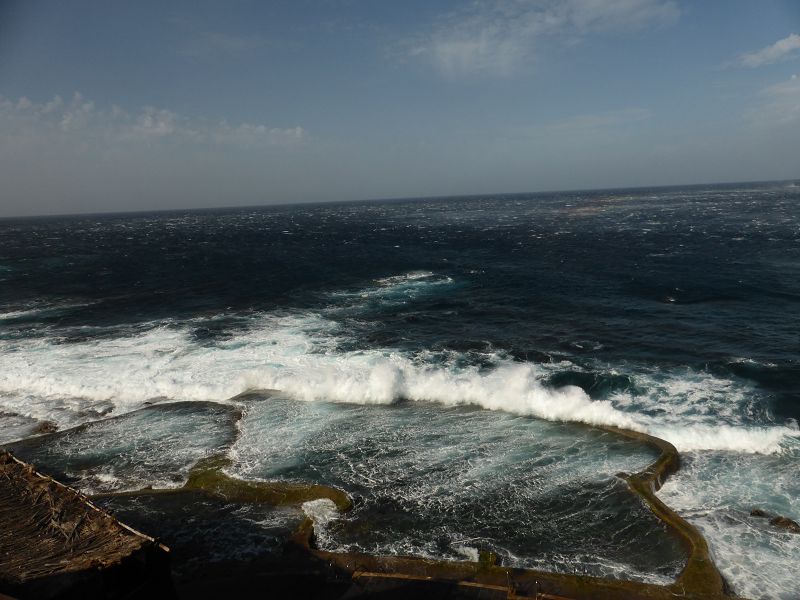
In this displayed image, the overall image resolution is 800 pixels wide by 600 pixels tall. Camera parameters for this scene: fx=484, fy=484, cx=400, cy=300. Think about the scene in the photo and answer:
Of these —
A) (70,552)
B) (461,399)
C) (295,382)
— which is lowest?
(461,399)

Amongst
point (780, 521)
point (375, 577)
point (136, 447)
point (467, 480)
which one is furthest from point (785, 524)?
point (136, 447)

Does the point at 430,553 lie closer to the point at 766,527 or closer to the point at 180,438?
the point at 766,527

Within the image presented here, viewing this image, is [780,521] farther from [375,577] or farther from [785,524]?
[375,577]

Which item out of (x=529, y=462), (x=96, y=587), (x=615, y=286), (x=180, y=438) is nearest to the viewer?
(x=96, y=587)

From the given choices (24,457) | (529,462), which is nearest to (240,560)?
(529,462)

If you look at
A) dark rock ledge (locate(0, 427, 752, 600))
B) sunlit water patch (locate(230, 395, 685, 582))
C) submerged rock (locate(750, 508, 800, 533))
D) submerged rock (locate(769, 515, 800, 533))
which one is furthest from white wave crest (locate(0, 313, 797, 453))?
dark rock ledge (locate(0, 427, 752, 600))

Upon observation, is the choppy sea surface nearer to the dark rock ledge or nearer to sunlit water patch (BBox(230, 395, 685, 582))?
sunlit water patch (BBox(230, 395, 685, 582))
